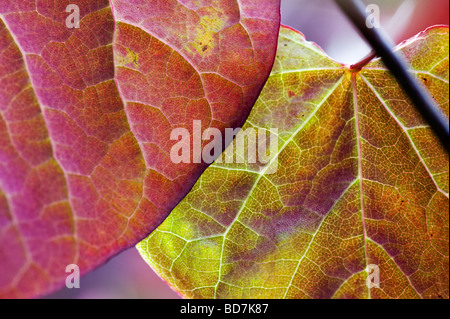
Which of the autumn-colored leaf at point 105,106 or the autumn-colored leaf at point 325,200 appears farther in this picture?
the autumn-colored leaf at point 325,200

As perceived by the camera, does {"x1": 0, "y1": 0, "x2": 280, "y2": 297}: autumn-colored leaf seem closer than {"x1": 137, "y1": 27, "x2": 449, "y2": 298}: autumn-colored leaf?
Yes

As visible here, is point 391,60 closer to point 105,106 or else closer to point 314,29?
point 105,106

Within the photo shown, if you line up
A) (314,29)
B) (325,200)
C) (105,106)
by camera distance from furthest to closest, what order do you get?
(314,29) < (325,200) < (105,106)

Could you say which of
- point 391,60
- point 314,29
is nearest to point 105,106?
point 391,60

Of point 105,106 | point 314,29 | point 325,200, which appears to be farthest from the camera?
point 314,29
